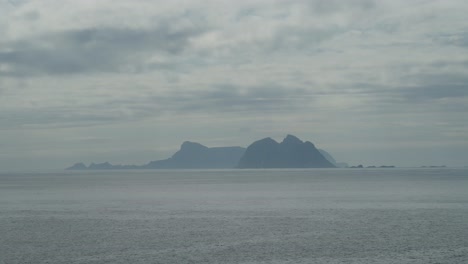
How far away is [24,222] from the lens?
8106 cm

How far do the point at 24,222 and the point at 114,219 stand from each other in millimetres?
12958

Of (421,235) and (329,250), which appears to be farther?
(421,235)

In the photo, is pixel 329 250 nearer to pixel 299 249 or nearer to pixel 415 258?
pixel 299 249

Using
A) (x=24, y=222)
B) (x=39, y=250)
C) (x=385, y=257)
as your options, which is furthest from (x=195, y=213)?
(x=385, y=257)

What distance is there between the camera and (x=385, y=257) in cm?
5056

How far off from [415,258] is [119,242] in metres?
30.7

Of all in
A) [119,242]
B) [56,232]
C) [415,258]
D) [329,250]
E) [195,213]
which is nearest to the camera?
[415,258]

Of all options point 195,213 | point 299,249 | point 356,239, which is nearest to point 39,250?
point 299,249

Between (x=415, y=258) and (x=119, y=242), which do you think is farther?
(x=119, y=242)

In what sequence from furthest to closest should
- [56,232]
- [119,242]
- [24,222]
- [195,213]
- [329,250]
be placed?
[195,213], [24,222], [56,232], [119,242], [329,250]

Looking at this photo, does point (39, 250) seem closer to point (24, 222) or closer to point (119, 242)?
point (119, 242)

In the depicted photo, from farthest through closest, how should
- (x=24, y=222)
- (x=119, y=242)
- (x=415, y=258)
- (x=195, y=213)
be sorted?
(x=195, y=213) < (x=24, y=222) < (x=119, y=242) < (x=415, y=258)

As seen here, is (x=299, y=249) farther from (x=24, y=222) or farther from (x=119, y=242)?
(x=24, y=222)

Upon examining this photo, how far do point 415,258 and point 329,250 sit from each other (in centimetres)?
829
